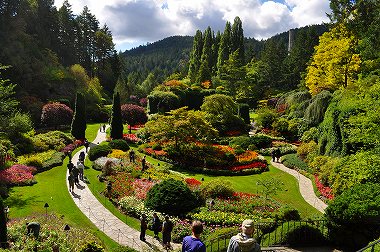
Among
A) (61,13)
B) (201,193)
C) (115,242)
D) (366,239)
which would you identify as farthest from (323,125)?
(61,13)

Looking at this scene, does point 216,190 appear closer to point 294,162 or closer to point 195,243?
point 294,162

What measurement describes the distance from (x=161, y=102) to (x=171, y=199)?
1351 inches

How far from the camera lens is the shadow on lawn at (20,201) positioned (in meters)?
19.2

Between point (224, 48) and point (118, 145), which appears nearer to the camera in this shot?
point (118, 145)

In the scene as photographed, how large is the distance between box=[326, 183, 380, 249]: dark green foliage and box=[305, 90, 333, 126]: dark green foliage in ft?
68.4

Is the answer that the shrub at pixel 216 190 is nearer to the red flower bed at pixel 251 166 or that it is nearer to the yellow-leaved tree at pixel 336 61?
the red flower bed at pixel 251 166

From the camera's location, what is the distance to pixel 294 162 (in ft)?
103

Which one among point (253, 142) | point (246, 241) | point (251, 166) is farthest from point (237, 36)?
point (246, 241)

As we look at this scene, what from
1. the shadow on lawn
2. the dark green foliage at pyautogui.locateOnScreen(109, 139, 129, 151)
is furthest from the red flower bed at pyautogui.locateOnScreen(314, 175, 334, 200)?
the shadow on lawn

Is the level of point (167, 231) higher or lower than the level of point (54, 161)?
lower

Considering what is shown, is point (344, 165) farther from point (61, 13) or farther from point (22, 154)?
point (61, 13)

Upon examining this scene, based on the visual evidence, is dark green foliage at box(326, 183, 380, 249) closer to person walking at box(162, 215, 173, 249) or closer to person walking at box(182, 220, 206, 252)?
person walking at box(162, 215, 173, 249)

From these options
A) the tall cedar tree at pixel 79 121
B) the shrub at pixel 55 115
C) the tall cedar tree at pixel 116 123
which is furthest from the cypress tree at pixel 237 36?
the tall cedar tree at pixel 79 121

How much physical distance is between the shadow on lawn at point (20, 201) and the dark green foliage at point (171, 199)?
22.3ft
